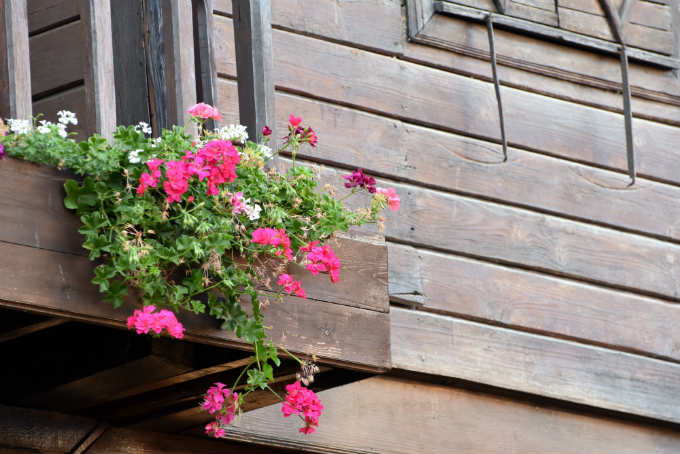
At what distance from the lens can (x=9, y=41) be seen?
119 inches

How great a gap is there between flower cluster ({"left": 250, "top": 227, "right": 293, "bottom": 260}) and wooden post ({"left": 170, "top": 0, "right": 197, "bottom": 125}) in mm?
464

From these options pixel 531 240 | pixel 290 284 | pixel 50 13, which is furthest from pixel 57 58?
pixel 531 240

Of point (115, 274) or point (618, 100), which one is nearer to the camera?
point (115, 274)

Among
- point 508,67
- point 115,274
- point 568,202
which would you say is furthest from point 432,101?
point 115,274

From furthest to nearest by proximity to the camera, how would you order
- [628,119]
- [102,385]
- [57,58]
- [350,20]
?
[628,119] < [350,20] < [57,58] < [102,385]

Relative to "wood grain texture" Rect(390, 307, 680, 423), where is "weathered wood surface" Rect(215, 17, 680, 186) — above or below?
above

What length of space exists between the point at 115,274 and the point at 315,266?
0.53 metres

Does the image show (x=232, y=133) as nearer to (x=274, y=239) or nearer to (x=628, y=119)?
(x=274, y=239)

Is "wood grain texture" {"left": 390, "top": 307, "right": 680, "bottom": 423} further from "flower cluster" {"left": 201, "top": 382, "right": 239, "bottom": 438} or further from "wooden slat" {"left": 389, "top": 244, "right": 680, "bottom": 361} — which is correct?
"flower cluster" {"left": 201, "top": 382, "right": 239, "bottom": 438}

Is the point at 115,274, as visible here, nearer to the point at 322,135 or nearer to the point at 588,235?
the point at 322,135

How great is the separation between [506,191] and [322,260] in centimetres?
186

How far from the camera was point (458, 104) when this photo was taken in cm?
471

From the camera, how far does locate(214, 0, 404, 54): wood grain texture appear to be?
4.43 metres

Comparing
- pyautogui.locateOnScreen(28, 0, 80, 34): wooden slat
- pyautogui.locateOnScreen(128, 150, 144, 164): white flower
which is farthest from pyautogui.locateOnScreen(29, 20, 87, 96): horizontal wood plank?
pyautogui.locateOnScreen(128, 150, 144, 164): white flower
